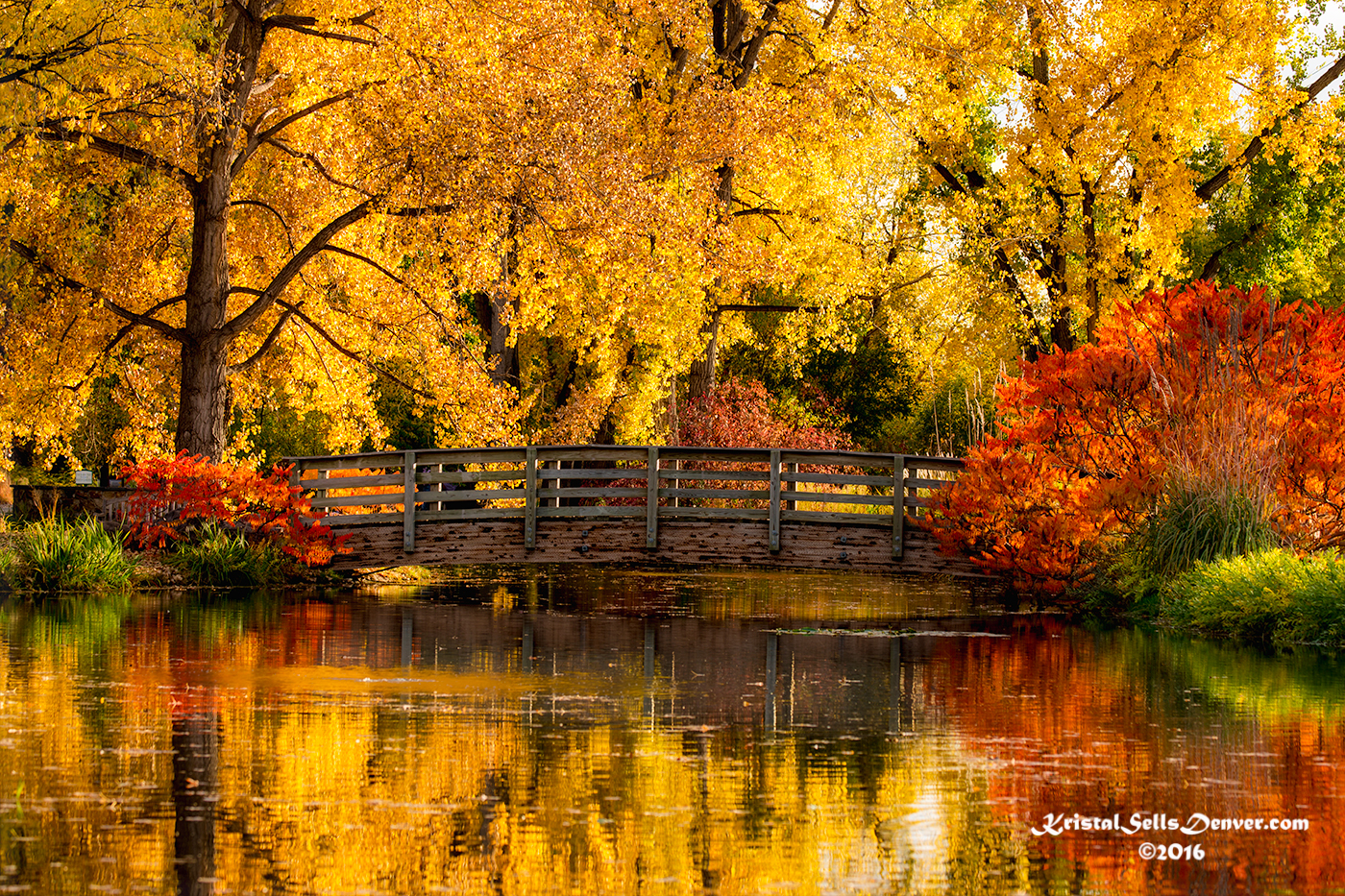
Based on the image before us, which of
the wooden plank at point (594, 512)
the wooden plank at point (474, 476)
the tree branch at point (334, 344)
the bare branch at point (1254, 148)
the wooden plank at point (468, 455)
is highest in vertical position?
the bare branch at point (1254, 148)

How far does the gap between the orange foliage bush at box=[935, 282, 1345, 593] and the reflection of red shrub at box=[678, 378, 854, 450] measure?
44.9 feet

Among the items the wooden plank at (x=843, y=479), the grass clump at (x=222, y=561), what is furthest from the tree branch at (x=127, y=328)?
the wooden plank at (x=843, y=479)

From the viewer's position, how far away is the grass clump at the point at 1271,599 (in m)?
16.1

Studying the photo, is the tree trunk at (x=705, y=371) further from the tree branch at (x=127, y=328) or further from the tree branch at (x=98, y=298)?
the tree branch at (x=98, y=298)

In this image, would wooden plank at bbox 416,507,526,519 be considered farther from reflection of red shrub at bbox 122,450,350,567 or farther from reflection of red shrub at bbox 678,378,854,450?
reflection of red shrub at bbox 678,378,854,450

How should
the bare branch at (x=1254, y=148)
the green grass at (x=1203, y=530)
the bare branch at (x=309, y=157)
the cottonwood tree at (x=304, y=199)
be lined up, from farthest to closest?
the bare branch at (x=1254, y=148)
the bare branch at (x=309, y=157)
the cottonwood tree at (x=304, y=199)
the green grass at (x=1203, y=530)

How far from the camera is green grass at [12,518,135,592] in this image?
2147 cm

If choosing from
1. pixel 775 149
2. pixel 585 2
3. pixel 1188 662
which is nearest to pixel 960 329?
pixel 775 149

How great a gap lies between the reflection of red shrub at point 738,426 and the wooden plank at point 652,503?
10.1 meters

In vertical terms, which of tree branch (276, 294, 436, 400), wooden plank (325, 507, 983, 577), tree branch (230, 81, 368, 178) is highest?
tree branch (230, 81, 368, 178)

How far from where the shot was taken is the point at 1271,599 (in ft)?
54.1

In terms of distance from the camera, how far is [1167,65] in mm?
35469

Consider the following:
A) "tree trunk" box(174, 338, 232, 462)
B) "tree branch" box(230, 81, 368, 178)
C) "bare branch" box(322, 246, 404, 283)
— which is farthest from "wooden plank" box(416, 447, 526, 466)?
"tree branch" box(230, 81, 368, 178)

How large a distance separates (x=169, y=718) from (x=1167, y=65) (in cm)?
2949
